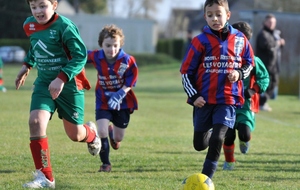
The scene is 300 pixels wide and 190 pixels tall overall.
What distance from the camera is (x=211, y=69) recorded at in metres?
6.50

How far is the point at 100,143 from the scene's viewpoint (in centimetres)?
766

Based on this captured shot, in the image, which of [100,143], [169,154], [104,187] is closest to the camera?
[104,187]

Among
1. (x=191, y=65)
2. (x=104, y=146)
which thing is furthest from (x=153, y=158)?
(x=191, y=65)

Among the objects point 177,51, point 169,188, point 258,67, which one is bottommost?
point 177,51

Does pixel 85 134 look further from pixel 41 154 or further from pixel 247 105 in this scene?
pixel 247 105

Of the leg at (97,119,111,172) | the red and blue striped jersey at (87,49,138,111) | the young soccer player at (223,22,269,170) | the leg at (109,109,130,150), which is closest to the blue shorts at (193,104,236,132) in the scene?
the young soccer player at (223,22,269,170)

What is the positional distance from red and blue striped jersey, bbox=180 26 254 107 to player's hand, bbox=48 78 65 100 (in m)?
1.15

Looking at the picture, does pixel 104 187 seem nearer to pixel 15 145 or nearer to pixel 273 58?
pixel 15 145

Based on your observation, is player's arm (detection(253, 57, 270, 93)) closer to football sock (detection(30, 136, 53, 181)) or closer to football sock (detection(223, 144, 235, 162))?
football sock (detection(223, 144, 235, 162))

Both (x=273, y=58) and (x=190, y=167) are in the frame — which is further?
(x=273, y=58)

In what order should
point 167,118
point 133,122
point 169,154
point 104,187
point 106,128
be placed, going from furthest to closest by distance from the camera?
1. point 167,118
2. point 133,122
3. point 169,154
4. point 106,128
5. point 104,187

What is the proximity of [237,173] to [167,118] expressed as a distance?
7.50 m

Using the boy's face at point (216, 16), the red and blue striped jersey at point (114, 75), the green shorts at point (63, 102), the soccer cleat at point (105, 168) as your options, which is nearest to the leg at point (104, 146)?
the soccer cleat at point (105, 168)

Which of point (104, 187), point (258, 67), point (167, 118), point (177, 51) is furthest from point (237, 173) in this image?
point (177, 51)
